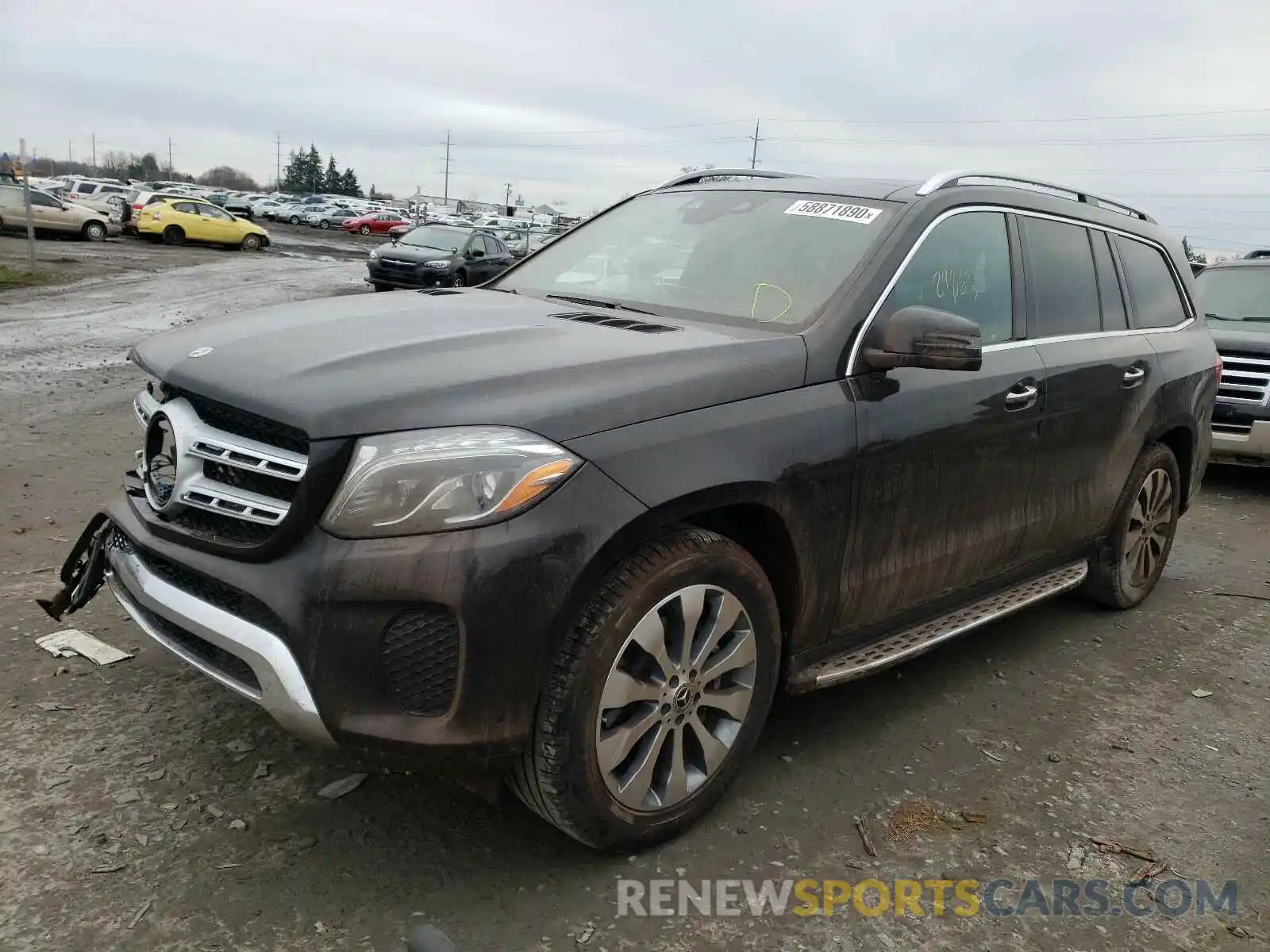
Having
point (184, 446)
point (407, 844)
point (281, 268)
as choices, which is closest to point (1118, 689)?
point (407, 844)

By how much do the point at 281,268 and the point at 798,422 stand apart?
78.1ft

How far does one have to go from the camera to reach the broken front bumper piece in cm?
→ 231

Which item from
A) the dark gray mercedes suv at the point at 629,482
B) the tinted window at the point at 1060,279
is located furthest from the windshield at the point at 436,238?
the tinted window at the point at 1060,279

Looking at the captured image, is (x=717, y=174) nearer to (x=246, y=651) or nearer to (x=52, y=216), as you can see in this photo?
(x=246, y=651)

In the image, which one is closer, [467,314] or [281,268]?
[467,314]

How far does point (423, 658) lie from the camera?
2.30m

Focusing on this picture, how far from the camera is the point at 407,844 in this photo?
2752mm

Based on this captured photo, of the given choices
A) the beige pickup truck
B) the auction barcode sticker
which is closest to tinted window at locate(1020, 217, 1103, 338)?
the auction barcode sticker

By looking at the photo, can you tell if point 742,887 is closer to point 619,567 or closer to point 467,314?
point 619,567

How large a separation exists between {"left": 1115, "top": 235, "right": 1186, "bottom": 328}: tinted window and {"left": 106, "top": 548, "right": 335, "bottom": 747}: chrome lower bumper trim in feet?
13.3

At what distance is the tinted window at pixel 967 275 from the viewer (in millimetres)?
3406

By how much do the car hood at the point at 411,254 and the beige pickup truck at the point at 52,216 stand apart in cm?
1429

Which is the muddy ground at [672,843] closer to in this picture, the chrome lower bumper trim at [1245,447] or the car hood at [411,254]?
the chrome lower bumper trim at [1245,447]

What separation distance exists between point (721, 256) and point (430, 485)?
5.75ft
